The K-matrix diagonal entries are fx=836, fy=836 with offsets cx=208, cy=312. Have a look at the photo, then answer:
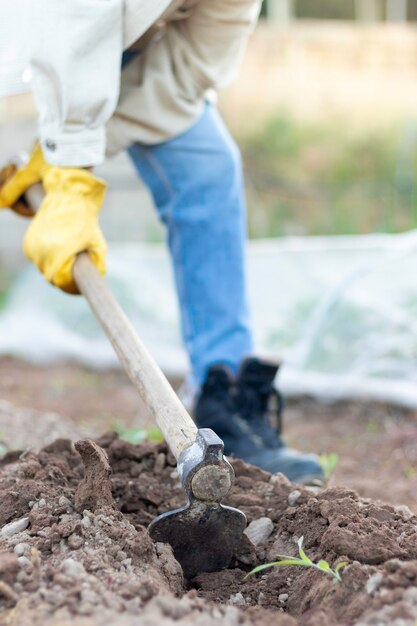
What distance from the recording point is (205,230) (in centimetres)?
231

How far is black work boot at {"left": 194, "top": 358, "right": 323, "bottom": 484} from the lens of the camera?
7.22ft

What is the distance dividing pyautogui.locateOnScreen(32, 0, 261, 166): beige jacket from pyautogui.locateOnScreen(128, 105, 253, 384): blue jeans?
75 mm

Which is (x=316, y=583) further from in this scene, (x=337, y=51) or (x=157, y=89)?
(x=337, y=51)

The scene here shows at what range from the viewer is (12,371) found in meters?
3.72

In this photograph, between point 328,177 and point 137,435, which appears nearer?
point 137,435

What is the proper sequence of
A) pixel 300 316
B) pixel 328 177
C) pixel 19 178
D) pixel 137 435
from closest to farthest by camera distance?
pixel 19 178 < pixel 137 435 < pixel 300 316 < pixel 328 177

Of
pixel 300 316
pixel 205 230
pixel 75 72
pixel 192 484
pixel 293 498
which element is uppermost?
pixel 75 72

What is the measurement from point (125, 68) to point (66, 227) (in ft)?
1.78

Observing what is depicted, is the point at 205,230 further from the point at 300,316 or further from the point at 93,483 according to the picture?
the point at 300,316

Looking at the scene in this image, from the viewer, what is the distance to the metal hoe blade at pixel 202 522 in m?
1.37

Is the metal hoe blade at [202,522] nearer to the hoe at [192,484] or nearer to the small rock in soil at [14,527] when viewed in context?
the hoe at [192,484]

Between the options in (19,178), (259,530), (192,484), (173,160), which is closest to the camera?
(192,484)

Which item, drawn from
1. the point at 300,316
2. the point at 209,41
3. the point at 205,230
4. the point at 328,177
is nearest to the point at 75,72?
the point at 209,41

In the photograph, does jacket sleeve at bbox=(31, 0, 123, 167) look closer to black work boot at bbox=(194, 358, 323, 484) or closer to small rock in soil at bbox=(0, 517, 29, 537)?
black work boot at bbox=(194, 358, 323, 484)
